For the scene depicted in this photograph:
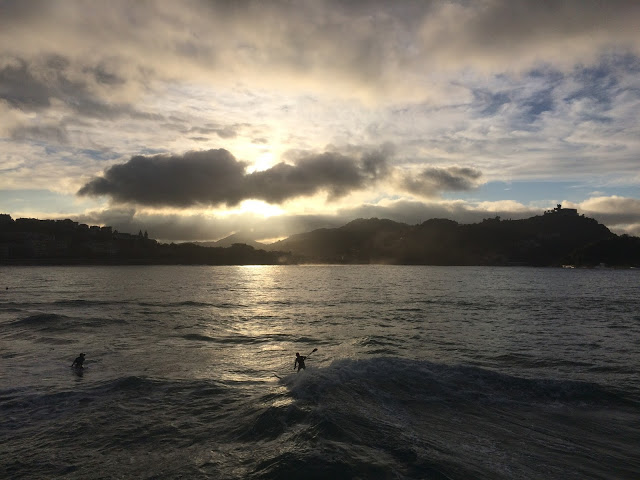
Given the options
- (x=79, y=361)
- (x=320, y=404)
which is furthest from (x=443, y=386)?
(x=79, y=361)

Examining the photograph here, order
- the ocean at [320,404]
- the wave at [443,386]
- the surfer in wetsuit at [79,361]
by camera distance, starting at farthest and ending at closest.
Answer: the surfer in wetsuit at [79,361] < the wave at [443,386] < the ocean at [320,404]

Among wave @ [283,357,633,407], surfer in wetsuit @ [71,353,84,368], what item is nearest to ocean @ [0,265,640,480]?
wave @ [283,357,633,407]

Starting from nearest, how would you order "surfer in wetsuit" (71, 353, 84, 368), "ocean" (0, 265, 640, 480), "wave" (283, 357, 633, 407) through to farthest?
"ocean" (0, 265, 640, 480) → "wave" (283, 357, 633, 407) → "surfer in wetsuit" (71, 353, 84, 368)

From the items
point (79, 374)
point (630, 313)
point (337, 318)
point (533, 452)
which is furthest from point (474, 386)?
point (630, 313)

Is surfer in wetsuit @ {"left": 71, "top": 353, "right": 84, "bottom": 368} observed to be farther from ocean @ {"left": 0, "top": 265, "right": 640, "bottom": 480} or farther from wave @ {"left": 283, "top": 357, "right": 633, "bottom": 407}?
wave @ {"left": 283, "top": 357, "right": 633, "bottom": 407}

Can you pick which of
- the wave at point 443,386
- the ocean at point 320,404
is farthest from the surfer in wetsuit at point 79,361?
the wave at point 443,386

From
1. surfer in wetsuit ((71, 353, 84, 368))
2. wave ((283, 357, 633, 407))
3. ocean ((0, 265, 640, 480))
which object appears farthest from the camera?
surfer in wetsuit ((71, 353, 84, 368))

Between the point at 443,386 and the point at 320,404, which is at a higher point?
the point at 320,404

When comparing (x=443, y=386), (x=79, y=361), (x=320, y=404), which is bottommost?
(x=443, y=386)

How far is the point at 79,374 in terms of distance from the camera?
27719 millimetres

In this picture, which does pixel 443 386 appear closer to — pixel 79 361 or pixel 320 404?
pixel 320 404

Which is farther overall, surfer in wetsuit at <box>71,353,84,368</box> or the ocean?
surfer in wetsuit at <box>71,353,84,368</box>

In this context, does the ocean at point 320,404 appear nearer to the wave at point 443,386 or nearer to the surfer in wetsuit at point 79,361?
the wave at point 443,386

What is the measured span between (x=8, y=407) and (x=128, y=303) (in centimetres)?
5684
